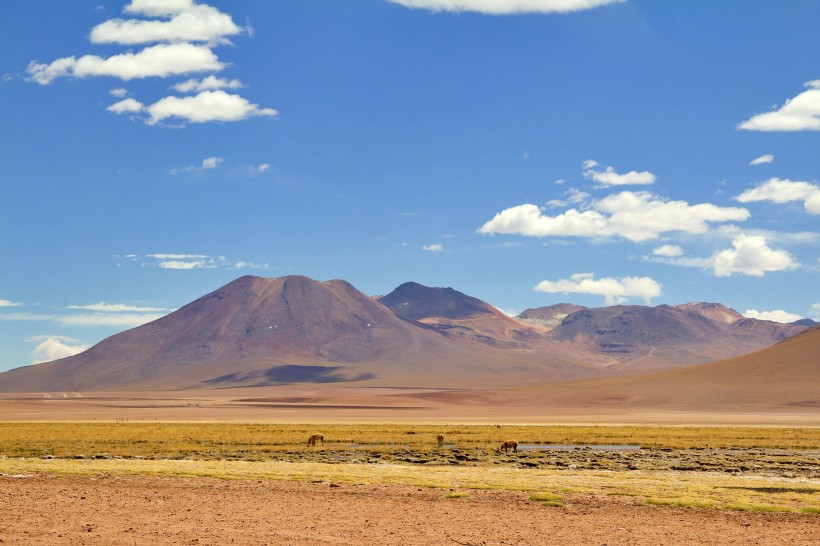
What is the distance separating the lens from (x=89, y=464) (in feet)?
118

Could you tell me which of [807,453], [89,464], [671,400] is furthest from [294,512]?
[671,400]

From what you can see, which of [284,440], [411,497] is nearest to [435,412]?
[284,440]

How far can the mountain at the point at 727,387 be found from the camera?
14650 cm

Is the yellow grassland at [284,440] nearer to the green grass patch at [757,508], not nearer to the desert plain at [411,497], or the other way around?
the desert plain at [411,497]

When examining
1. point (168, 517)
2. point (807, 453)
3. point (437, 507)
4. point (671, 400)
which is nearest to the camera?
point (168, 517)

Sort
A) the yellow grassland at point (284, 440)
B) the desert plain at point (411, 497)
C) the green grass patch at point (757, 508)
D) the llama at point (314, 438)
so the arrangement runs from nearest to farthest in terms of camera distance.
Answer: the desert plain at point (411, 497), the green grass patch at point (757, 508), the yellow grassland at point (284, 440), the llama at point (314, 438)

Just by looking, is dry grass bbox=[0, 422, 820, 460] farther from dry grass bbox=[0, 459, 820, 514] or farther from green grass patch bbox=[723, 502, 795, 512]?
green grass patch bbox=[723, 502, 795, 512]

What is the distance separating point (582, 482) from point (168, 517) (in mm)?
15569

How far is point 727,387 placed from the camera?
Answer: 516 feet

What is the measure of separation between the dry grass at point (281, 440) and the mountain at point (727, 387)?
70.7 m

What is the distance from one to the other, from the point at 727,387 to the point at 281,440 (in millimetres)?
117234

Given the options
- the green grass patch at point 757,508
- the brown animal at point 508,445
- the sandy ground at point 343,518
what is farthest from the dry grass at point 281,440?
the green grass patch at point 757,508

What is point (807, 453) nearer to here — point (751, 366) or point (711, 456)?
point (711, 456)

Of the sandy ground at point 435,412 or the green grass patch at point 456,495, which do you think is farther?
the sandy ground at point 435,412
